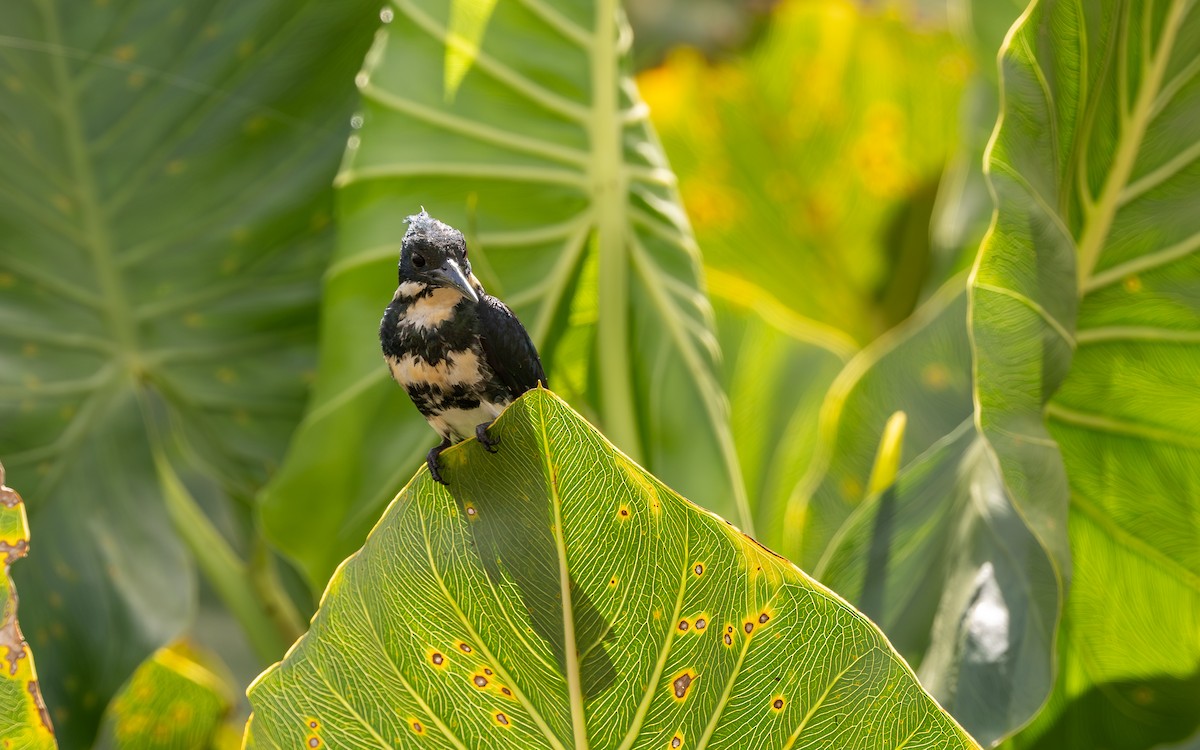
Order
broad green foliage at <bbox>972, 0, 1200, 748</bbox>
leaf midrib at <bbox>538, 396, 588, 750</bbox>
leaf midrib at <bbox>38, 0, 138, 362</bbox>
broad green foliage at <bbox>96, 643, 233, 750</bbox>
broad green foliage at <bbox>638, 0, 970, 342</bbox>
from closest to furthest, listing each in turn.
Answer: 1. leaf midrib at <bbox>538, 396, 588, 750</bbox>
2. broad green foliage at <bbox>972, 0, 1200, 748</bbox>
3. leaf midrib at <bbox>38, 0, 138, 362</bbox>
4. broad green foliage at <bbox>96, 643, 233, 750</bbox>
5. broad green foliage at <bbox>638, 0, 970, 342</bbox>

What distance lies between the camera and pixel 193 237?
4.14 ft

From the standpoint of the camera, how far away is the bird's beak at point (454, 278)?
2.04ft

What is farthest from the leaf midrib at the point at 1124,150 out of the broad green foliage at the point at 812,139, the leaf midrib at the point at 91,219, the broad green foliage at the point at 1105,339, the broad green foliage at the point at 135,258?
the broad green foliage at the point at 812,139

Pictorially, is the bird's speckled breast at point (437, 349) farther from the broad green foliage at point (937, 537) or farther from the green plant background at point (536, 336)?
the broad green foliage at point (937, 537)

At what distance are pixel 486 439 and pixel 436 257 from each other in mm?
108

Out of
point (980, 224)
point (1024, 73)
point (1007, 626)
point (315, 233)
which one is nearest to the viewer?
point (1024, 73)

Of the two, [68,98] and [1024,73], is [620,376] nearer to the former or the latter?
[1024,73]

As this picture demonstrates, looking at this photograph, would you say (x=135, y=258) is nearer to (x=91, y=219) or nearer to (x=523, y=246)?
(x=91, y=219)

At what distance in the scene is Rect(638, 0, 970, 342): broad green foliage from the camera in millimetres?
2176

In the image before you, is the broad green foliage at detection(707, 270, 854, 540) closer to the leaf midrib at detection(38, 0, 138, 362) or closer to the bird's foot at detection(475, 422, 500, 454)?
the leaf midrib at detection(38, 0, 138, 362)

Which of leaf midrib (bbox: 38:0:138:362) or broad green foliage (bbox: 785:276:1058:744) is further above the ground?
leaf midrib (bbox: 38:0:138:362)

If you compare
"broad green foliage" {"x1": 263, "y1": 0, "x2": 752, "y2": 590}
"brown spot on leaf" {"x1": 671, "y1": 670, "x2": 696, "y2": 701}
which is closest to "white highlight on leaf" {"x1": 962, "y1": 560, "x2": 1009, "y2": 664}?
"broad green foliage" {"x1": 263, "y1": 0, "x2": 752, "y2": 590}

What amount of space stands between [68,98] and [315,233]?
0.29 m

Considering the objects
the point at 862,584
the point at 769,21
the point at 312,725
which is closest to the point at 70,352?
the point at 312,725
